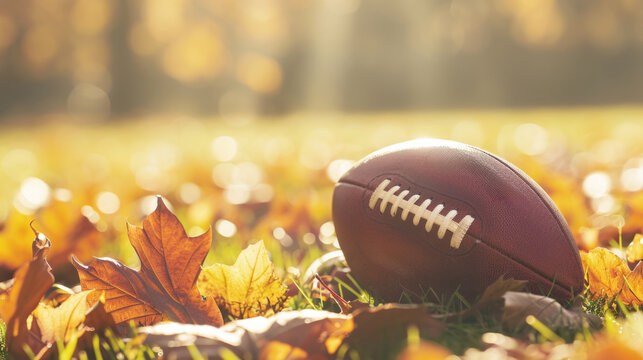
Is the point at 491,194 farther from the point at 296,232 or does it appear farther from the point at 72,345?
the point at 296,232

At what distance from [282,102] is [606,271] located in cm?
2092

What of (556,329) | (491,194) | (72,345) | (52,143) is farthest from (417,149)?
(52,143)

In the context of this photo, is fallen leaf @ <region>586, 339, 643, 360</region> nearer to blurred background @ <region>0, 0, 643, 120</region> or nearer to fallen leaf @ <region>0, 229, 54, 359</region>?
fallen leaf @ <region>0, 229, 54, 359</region>

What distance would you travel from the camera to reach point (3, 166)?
21.3 ft

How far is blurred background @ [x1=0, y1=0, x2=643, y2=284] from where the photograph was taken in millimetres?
3004

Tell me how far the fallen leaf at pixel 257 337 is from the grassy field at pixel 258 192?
10.9 inches

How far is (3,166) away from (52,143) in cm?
115

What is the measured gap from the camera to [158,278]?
60.4 inches

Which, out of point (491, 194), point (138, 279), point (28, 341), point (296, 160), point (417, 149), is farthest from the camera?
point (296, 160)

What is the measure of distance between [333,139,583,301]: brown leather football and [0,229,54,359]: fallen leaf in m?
0.76

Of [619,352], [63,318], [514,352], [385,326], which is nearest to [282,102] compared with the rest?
[63,318]

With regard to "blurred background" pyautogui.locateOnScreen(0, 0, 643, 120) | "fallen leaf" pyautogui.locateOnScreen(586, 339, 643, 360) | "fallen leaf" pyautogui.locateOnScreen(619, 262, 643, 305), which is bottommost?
"blurred background" pyautogui.locateOnScreen(0, 0, 643, 120)

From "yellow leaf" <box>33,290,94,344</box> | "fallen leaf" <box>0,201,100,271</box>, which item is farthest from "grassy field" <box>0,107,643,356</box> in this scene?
"yellow leaf" <box>33,290,94,344</box>

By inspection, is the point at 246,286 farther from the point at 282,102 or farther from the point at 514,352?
the point at 282,102
